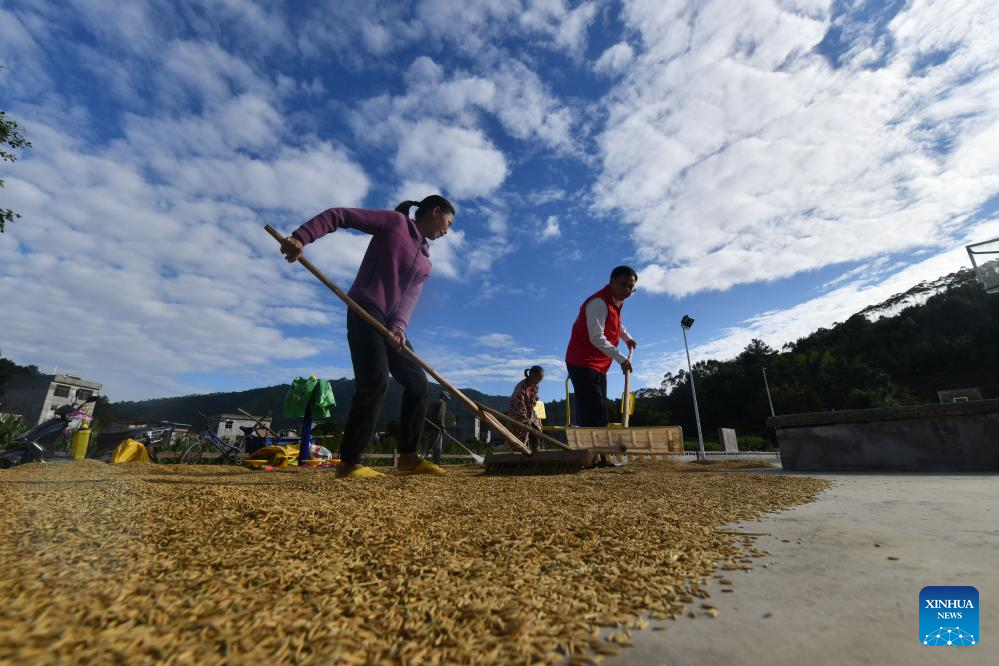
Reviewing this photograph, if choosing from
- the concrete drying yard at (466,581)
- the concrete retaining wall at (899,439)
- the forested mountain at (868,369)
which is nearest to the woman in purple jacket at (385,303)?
the concrete drying yard at (466,581)

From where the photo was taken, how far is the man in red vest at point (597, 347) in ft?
14.5

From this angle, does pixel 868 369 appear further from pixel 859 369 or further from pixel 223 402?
pixel 223 402

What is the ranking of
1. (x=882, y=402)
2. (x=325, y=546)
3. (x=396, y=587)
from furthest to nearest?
(x=882, y=402), (x=325, y=546), (x=396, y=587)

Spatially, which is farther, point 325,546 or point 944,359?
point 944,359

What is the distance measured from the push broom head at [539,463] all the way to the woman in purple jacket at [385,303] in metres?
0.68

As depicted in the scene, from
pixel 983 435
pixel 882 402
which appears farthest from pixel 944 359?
pixel 983 435

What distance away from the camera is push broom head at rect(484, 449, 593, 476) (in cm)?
351

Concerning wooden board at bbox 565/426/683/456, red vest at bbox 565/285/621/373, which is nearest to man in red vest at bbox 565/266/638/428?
red vest at bbox 565/285/621/373

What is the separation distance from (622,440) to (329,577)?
3.22 metres

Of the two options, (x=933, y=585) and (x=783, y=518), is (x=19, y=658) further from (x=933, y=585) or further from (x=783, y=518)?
(x=783, y=518)

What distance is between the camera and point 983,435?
10.3 feet

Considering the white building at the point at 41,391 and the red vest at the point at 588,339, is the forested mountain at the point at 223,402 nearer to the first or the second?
the white building at the point at 41,391

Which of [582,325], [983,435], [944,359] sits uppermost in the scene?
[944,359]

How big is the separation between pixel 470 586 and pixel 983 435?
416 centimetres
